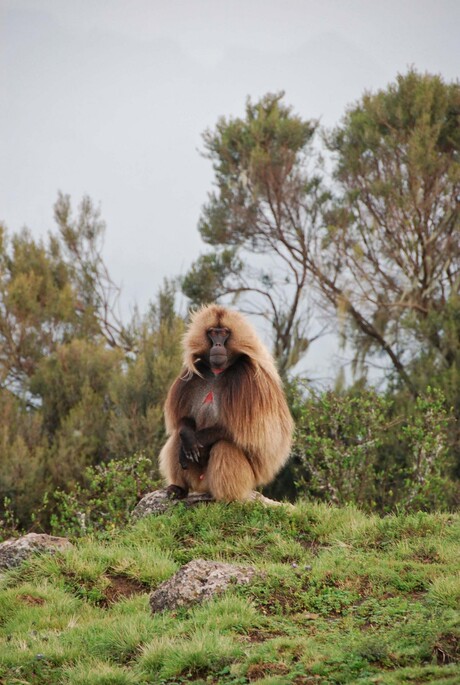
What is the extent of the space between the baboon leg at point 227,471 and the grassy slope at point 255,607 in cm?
15

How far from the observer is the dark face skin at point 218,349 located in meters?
7.83

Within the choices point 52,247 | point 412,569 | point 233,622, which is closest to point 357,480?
point 412,569

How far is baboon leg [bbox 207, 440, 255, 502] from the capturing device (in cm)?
798

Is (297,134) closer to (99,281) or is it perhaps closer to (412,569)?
(99,281)

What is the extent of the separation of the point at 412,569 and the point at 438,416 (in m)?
7.32

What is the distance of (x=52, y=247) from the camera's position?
25578 millimetres

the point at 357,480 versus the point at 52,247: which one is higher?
the point at 52,247

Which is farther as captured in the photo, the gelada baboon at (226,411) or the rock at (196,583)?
the gelada baboon at (226,411)

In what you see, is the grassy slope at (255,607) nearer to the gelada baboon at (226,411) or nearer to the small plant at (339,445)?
the gelada baboon at (226,411)

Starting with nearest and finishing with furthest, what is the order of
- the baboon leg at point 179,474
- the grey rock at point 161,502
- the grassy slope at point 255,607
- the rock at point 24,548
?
the grassy slope at point 255,607 < the rock at point 24,548 < the grey rock at point 161,502 < the baboon leg at point 179,474

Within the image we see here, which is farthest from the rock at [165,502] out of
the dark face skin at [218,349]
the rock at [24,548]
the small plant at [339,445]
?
the small plant at [339,445]

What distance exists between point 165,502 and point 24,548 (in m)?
1.57

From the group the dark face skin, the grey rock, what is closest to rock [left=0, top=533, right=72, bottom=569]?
the grey rock

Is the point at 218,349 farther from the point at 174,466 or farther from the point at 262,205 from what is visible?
the point at 262,205
